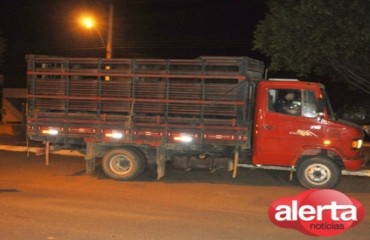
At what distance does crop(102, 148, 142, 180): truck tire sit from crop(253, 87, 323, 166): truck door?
269cm

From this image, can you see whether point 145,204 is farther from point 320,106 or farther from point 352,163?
point 352,163

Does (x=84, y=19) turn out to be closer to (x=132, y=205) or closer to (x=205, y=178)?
(x=205, y=178)

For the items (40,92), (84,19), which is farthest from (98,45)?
(40,92)

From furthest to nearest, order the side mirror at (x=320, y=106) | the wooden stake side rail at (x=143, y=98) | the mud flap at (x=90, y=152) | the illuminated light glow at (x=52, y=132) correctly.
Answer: the illuminated light glow at (x=52, y=132) → the mud flap at (x=90, y=152) → the wooden stake side rail at (x=143, y=98) → the side mirror at (x=320, y=106)

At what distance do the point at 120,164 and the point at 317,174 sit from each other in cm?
433

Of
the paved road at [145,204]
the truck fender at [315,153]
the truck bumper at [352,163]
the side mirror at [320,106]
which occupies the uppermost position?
the side mirror at [320,106]

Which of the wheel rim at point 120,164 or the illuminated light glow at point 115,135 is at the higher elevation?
the illuminated light glow at point 115,135

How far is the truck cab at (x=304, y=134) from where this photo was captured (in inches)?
398

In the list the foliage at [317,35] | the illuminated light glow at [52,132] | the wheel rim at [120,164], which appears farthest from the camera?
the foliage at [317,35]

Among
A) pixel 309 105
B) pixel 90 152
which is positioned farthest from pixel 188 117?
pixel 309 105

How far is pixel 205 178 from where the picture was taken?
11.4 meters

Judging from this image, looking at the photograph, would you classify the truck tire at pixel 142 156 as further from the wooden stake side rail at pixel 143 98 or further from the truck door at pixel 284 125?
the truck door at pixel 284 125

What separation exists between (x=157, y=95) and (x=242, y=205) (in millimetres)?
3441

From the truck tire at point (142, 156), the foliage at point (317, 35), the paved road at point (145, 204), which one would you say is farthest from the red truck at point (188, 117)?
the foliage at point (317, 35)
